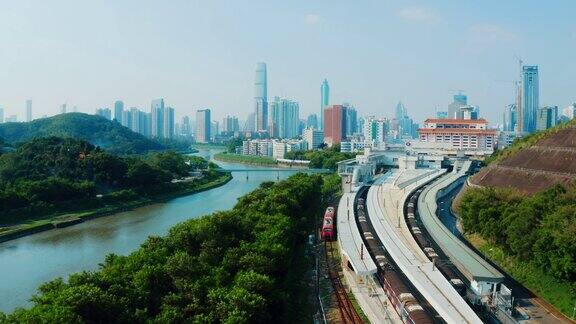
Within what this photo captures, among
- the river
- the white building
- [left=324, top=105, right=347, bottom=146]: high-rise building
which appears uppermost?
[left=324, top=105, right=347, bottom=146]: high-rise building

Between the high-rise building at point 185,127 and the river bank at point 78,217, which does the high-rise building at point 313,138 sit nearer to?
the river bank at point 78,217

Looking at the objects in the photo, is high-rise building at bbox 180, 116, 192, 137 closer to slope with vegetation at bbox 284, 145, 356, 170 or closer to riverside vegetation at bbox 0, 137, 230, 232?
slope with vegetation at bbox 284, 145, 356, 170

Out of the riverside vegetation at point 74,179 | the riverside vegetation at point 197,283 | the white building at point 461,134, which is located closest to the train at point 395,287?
the riverside vegetation at point 197,283

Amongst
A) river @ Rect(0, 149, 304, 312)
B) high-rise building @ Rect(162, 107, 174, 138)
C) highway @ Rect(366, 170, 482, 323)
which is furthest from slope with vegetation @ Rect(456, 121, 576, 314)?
high-rise building @ Rect(162, 107, 174, 138)

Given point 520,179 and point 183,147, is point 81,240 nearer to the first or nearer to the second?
point 520,179

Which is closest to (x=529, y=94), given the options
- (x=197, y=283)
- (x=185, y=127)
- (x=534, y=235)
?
(x=534, y=235)
